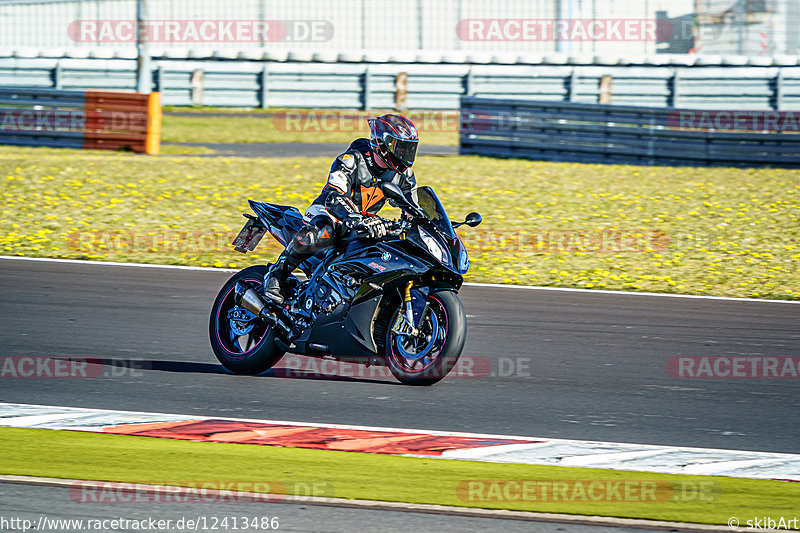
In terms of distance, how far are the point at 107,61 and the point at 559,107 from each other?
54.0ft

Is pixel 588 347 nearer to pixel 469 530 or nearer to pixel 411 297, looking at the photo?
pixel 411 297

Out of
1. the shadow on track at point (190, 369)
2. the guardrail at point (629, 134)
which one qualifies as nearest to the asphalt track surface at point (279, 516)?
the shadow on track at point (190, 369)

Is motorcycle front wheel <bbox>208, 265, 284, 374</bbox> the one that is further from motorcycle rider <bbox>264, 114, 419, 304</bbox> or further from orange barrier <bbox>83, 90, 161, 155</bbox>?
orange barrier <bbox>83, 90, 161, 155</bbox>

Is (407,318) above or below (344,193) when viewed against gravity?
below

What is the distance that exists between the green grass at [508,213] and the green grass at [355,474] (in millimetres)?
6940

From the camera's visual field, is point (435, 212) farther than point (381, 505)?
Yes

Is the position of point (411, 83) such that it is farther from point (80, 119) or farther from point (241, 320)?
point (241, 320)

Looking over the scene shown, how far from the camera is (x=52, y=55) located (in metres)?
34.5

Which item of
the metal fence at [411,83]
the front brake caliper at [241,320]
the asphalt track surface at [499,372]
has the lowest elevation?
the asphalt track surface at [499,372]

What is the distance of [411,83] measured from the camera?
3075 centimetres

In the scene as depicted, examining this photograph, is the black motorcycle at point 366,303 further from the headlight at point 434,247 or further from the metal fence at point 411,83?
the metal fence at point 411,83

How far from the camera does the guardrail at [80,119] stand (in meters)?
21.1

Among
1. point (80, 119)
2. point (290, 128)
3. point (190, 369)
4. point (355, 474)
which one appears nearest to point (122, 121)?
point (80, 119)

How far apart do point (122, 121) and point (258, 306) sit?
47.8 ft
